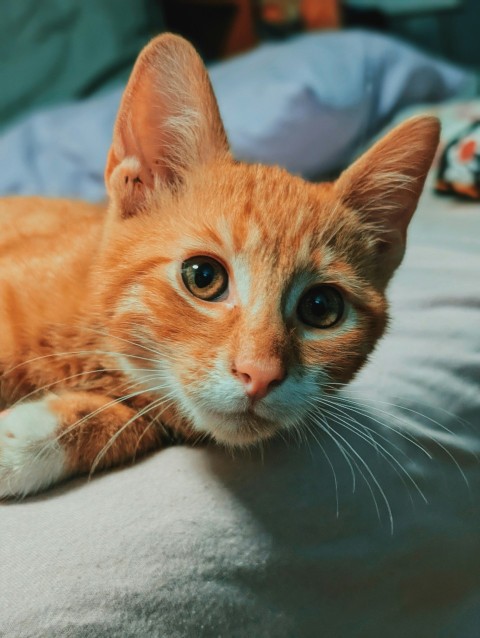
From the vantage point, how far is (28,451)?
86 centimetres

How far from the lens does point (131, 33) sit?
2633mm

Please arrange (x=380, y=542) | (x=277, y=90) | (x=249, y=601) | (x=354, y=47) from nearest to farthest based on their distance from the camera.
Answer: (x=249, y=601), (x=380, y=542), (x=277, y=90), (x=354, y=47)

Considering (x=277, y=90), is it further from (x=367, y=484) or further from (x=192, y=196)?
(x=367, y=484)

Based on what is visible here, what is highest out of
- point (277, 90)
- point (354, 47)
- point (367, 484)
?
point (354, 47)

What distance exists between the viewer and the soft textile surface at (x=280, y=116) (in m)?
2.00

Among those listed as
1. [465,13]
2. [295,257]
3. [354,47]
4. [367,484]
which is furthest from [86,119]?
[465,13]

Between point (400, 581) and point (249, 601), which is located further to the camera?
point (400, 581)

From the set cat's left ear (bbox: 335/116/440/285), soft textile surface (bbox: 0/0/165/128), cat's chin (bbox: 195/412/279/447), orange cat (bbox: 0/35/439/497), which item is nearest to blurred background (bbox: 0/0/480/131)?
soft textile surface (bbox: 0/0/165/128)

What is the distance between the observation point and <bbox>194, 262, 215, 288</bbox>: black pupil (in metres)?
0.90

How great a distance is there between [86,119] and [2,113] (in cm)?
51

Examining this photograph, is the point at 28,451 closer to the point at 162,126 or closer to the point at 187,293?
the point at 187,293

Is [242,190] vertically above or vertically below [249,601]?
above

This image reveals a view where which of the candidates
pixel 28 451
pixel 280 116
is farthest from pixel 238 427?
pixel 280 116

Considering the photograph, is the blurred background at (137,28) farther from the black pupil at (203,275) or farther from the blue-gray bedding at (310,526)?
the black pupil at (203,275)
